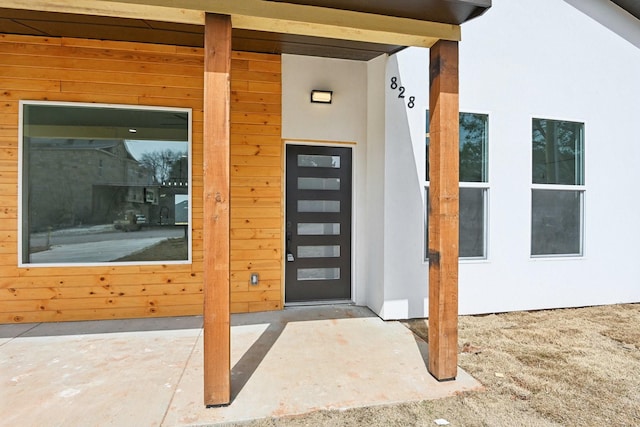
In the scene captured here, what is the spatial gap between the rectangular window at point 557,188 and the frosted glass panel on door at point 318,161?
2420 mm

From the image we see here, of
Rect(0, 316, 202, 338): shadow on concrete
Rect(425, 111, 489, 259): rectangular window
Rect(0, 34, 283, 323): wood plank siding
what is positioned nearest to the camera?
Rect(0, 316, 202, 338): shadow on concrete

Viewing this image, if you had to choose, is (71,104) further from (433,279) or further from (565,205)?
(565,205)

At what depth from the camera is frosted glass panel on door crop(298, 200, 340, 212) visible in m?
4.18

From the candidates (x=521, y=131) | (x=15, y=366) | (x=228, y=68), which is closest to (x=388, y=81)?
(x=521, y=131)

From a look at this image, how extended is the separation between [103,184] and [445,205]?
3458 mm

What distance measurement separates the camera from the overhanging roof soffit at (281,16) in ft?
6.58

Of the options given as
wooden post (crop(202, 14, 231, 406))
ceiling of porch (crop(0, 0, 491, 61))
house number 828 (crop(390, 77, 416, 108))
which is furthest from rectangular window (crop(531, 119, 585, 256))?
wooden post (crop(202, 14, 231, 406))

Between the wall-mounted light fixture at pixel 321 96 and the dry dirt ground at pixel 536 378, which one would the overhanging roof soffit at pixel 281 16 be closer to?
the wall-mounted light fixture at pixel 321 96

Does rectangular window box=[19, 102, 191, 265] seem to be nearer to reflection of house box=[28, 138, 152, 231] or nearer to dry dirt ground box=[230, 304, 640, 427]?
reflection of house box=[28, 138, 152, 231]

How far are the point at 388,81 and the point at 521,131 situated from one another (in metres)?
1.77

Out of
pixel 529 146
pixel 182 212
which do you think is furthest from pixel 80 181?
pixel 529 146

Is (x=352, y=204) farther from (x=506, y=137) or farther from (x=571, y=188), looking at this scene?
(x=571, y=188)

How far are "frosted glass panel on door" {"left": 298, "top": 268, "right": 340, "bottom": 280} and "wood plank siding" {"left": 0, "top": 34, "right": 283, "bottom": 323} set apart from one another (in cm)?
33

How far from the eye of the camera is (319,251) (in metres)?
4.21
